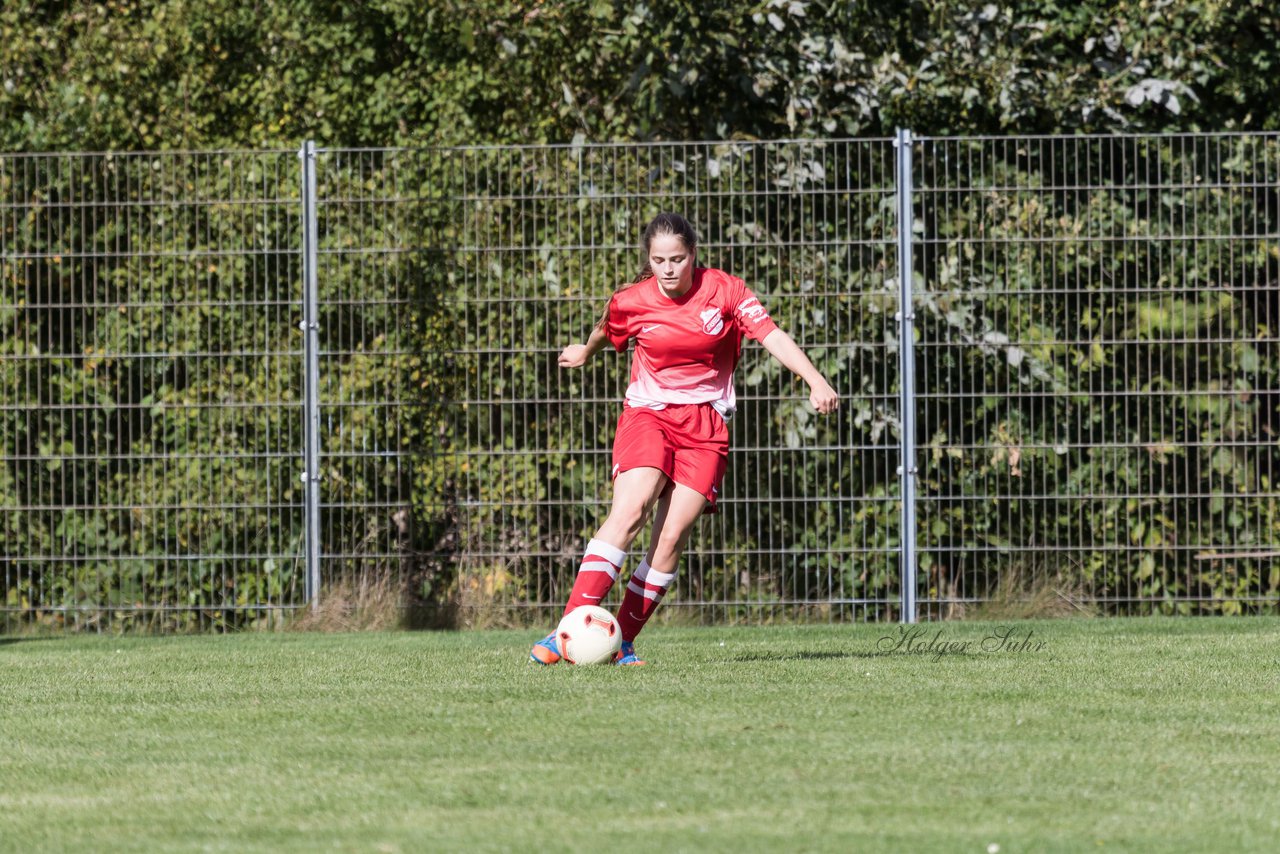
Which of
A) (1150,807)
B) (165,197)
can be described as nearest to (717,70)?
(165,197)

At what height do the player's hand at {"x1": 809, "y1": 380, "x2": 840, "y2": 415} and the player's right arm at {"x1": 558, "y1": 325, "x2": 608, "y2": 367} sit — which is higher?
the player's right arm at {"x1": 558, "y1": 325, "x2": 608, "y2": 367}

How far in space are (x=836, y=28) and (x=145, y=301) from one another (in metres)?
4.03

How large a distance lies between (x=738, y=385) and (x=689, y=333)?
2605 mm

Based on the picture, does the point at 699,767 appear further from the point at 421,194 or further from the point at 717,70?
the point at 717,70

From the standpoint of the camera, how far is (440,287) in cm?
881

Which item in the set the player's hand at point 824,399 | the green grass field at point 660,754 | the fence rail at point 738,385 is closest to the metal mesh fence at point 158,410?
the fence rail at point 738,385

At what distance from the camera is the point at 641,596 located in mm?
6449

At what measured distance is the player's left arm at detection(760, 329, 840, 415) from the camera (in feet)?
19.7

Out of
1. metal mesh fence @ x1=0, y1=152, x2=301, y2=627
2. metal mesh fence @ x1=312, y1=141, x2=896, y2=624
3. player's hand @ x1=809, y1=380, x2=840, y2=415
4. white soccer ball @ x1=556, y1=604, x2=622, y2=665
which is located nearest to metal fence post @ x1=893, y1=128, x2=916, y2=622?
metal mesh fence @ x1=312, y1=141, x2=896, y2=624

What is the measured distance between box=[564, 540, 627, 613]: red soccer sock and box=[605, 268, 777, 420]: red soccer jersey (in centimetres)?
58

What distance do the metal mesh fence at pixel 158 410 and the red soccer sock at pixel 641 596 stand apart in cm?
289

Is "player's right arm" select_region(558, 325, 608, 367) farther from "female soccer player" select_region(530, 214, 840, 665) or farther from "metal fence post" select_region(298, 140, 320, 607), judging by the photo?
"metal fence post" select_region(298, 140, 320, 607)

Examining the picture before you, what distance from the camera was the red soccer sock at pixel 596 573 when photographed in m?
6.23

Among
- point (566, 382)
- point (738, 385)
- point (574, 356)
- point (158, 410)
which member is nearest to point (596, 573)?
point (574, 356)
